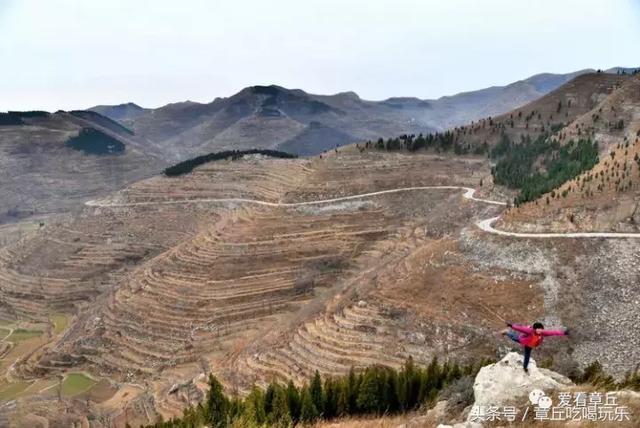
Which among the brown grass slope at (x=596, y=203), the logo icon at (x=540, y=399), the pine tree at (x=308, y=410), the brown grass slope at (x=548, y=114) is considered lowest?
the pine tree at (x=308, y=410)

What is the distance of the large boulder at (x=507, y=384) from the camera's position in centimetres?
1527

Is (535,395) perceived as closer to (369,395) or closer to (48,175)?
(369,395)

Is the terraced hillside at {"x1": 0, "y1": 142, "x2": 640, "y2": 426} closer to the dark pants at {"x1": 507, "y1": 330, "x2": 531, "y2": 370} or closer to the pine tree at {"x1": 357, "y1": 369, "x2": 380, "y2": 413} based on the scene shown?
the pine tree at {"x1": 357, "y1": 369, "x2": 380, "y2": 413}

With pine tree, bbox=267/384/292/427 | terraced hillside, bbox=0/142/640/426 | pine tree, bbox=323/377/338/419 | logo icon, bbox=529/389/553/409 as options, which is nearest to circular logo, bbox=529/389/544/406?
logo icon, bbox=529/389/553/409

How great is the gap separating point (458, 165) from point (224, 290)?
52.2 meters

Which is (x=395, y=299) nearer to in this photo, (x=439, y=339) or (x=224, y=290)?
(x=439, y=339)

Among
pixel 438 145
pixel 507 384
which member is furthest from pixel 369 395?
pixel 438 145

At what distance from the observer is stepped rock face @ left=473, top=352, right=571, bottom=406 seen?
15305mm

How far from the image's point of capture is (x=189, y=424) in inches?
1011

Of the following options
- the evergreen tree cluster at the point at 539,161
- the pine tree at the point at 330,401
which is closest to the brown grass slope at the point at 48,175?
the evergreen tree cluster at the point at 539,161

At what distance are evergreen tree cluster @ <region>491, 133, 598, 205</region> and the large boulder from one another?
164 ft

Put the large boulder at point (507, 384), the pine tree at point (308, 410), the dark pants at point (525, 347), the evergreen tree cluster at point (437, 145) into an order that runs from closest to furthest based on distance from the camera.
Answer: the large boulder at point (507, 384), the dark pants at point (525, 347), the pine tree at point (308, 410), the evergreen tree cluster at point (437, 145)

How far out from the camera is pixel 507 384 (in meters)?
15.8

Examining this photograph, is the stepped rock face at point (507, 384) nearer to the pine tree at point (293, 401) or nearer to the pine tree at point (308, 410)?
the pine tree at point (308, 410)
